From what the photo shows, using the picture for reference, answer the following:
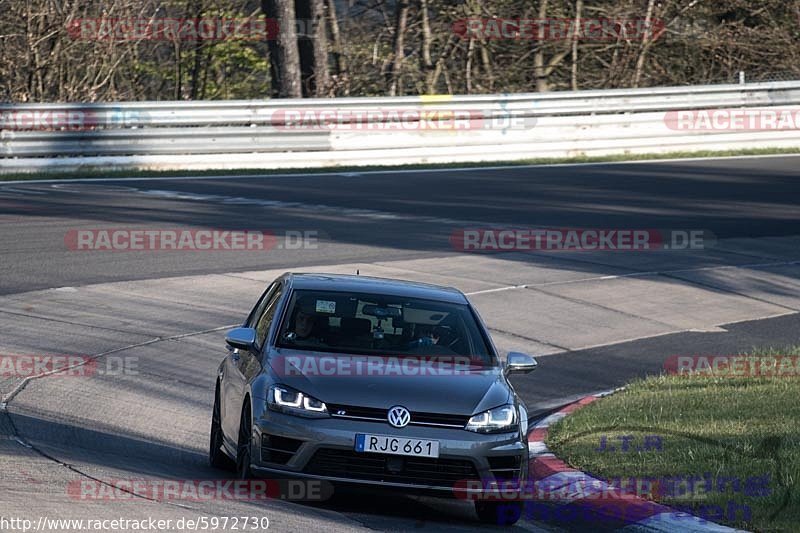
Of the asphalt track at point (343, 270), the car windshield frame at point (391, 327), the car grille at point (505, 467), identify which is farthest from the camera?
the asphalt track at point (343, 270)

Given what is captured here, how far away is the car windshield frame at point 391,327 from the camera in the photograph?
27.1 feet

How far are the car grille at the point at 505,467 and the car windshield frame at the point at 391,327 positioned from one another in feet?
2.94

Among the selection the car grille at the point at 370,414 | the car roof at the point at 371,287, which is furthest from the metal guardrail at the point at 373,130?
the car grille at the point at 370,414

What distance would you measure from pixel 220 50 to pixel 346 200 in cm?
1611

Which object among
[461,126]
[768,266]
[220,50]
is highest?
[220,50]

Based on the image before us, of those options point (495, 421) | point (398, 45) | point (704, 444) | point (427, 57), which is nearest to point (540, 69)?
point (427, 57)

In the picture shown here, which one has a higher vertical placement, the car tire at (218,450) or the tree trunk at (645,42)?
the tree trunk at (645,42)

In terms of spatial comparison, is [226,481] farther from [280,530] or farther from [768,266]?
[768,266]

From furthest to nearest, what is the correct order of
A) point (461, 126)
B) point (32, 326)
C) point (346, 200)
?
point (461, 126)
point (346, 200)
point (32, 326)

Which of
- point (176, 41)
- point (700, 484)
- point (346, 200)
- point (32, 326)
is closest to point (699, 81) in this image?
point (176, 41)

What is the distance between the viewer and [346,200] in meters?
20.4

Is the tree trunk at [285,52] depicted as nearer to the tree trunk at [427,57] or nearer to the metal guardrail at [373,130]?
the tree trunk at [427,57]

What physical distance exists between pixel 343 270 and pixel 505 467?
827 cm

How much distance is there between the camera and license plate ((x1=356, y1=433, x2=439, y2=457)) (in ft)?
24.1
